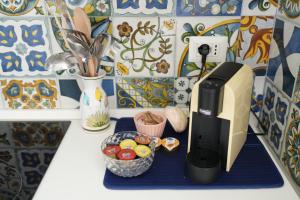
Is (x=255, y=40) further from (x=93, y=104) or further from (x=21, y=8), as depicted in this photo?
(x=21, y=8)

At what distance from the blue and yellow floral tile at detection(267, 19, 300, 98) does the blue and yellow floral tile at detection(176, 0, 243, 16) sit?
0.49ft

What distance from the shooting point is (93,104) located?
1.08 m

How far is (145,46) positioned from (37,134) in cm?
51

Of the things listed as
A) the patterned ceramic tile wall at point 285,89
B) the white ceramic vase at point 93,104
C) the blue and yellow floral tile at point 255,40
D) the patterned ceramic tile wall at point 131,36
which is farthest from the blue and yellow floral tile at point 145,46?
the patterned ceramic tile wall at point 285,89

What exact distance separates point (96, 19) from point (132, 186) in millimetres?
581

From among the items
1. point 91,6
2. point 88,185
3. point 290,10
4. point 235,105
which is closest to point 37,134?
point 88,185

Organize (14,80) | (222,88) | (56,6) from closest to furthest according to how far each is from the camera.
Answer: (222,88) < (56,6) < (14,80)

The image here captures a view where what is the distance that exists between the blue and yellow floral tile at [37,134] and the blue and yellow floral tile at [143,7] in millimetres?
478

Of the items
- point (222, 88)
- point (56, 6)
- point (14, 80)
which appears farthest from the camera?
point (14, 80)

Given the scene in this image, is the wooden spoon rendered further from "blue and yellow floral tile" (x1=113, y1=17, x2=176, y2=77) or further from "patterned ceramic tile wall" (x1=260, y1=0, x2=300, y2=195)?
"patterned ceramic tile wall" (x1=260, y1=0, x2=300, y2=195)

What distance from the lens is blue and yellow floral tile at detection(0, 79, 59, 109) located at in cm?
121

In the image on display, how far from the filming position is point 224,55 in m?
1.15

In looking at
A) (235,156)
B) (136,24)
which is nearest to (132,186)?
(235,156)

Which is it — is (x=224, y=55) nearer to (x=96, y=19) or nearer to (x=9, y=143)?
(x=96, y=19)
